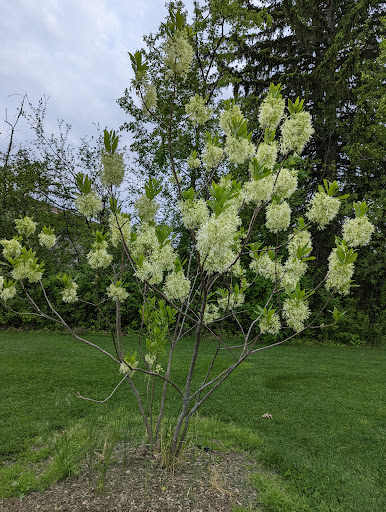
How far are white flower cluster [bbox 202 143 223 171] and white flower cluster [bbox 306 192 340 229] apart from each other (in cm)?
79

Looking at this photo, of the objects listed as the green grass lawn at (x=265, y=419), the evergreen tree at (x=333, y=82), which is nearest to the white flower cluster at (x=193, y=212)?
the green grass lawn at (x=265, y=419)

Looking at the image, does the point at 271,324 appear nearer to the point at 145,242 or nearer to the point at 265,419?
the point at 145,242

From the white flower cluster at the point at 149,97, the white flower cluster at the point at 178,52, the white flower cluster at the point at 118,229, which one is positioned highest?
the white flower cluster at the point at 178,52

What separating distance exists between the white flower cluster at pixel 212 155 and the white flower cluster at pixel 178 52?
0.56 m

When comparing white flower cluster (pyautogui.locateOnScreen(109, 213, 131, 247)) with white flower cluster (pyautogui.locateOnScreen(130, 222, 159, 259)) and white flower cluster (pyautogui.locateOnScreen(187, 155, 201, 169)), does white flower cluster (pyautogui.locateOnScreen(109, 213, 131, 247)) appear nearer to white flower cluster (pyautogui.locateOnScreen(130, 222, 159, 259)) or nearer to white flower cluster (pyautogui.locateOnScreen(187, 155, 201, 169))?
white flower cluster (pyautogui.locateOnScreen(130, 222, 159, 259))

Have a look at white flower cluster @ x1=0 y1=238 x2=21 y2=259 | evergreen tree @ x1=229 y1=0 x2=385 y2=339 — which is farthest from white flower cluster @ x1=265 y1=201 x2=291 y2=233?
evergreen tree @ x1=229 y1=0 x2=385 y2=339

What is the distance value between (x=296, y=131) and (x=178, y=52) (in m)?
1.00

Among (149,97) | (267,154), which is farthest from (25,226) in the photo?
(267,154)

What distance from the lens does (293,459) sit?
2984 mm

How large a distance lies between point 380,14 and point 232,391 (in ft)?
43.2

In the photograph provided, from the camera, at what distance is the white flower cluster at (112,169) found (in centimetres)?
215

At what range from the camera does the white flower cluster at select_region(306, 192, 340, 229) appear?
2.10 meters

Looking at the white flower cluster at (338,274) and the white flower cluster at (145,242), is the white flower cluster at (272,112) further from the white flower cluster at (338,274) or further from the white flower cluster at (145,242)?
the white flower cluster at (145,242)

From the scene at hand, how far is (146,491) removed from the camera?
2162 mm
